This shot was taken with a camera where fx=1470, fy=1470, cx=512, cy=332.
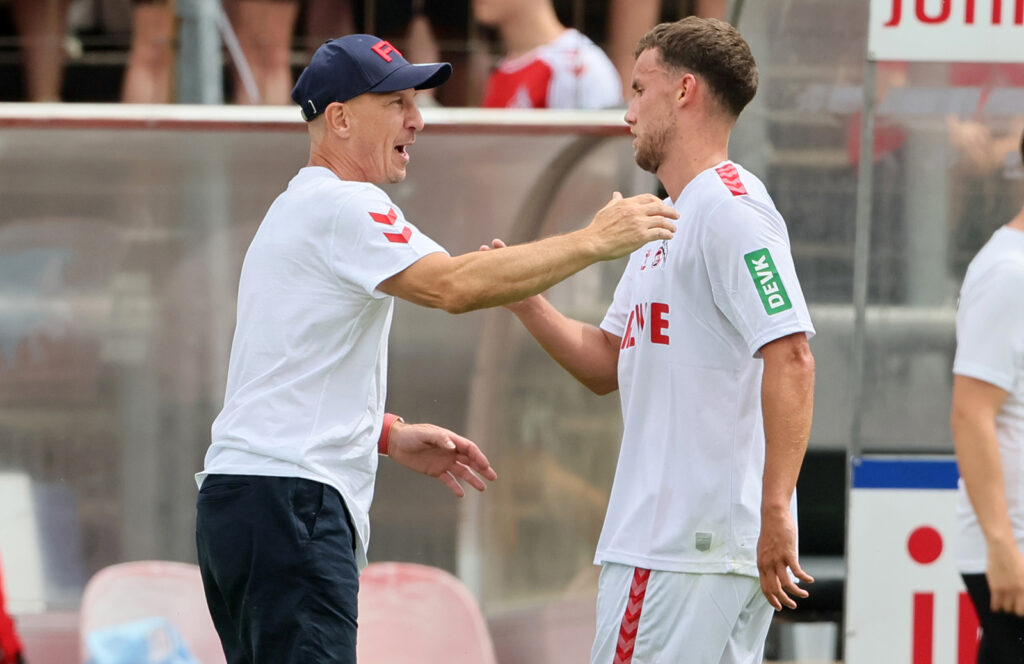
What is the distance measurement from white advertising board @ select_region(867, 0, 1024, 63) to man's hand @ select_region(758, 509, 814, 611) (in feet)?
5.01

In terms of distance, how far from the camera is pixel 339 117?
2.97m

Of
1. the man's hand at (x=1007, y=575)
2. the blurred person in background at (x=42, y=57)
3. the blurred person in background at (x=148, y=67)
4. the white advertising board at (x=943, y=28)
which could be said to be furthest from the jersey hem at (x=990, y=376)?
the blurred person in background at (x=42, y=57)

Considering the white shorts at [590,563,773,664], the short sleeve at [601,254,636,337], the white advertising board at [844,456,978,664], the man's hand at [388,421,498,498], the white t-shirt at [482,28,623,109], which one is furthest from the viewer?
the white t-shirt at [482,28,623,109]

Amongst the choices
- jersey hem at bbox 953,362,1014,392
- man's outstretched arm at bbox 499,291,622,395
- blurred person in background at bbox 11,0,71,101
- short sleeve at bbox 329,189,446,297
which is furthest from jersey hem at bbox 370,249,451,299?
blurred person in background at bbox 11,0,71,101

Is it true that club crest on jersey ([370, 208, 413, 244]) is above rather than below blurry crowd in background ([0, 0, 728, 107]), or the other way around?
below

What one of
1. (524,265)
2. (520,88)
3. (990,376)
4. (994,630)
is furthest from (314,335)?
(520,88)

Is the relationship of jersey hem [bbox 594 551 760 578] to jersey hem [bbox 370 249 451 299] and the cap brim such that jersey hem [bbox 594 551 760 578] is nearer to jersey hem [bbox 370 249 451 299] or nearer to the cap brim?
jersey hem [bbox 370 249 451 299]

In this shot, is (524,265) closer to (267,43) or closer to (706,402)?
(706,402)

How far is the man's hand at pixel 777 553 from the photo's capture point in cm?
267

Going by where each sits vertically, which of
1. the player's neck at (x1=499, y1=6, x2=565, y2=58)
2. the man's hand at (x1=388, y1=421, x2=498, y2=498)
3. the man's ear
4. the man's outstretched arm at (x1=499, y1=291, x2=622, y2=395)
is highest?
the player's neck at (x1=499, y1=6, x2=565, y2=58)

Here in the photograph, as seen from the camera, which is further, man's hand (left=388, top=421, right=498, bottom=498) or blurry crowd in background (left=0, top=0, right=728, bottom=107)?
blurry crowd in background (left=0, top=0, right=728, bottom=107)

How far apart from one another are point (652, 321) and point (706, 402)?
0.20 metres

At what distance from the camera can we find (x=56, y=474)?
5.07 m

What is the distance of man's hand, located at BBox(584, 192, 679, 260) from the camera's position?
2713mm
